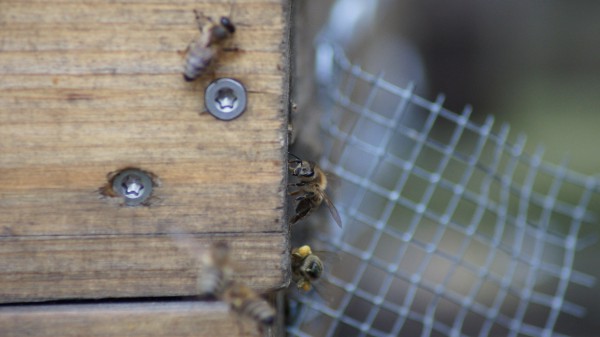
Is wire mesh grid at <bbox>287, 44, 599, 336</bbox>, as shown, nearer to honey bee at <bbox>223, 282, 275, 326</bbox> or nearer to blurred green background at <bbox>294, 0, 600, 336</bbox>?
blurred green background at <bbox>294, 0, 600, 336</bbox>

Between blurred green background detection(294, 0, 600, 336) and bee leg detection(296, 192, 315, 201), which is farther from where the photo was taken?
blurred green background detection(294, 0, 600, 336)

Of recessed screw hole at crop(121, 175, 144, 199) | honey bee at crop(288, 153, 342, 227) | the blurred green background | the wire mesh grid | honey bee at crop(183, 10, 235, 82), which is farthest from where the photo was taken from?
the blurred green background

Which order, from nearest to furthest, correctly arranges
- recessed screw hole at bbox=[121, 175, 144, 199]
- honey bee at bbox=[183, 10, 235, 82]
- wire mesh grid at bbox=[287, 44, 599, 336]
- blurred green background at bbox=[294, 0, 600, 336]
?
1. honey bee at bbox=[183, 10, 235, 82]
2. recessed screw hole at bbox=[121, 175, 144, 199]
3. wire mesh grid at bbox=[287, 44, 599, 336]
4. blurred green background at bbox=[294, 0, 600, 336]

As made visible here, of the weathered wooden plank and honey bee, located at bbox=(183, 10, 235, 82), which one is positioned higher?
honey bee, located at bbox=(183, 10, 235, 82)

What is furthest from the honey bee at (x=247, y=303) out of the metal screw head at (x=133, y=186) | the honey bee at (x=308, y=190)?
the honey bee at (x=308, y=190)

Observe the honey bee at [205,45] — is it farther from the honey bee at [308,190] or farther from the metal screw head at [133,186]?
the honey bee at [308,190]

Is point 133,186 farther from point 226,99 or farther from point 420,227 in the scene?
point 420,227

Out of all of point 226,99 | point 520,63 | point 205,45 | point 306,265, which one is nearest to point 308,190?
point 306,265

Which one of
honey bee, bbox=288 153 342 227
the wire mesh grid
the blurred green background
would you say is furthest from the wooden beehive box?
the blurred green background
